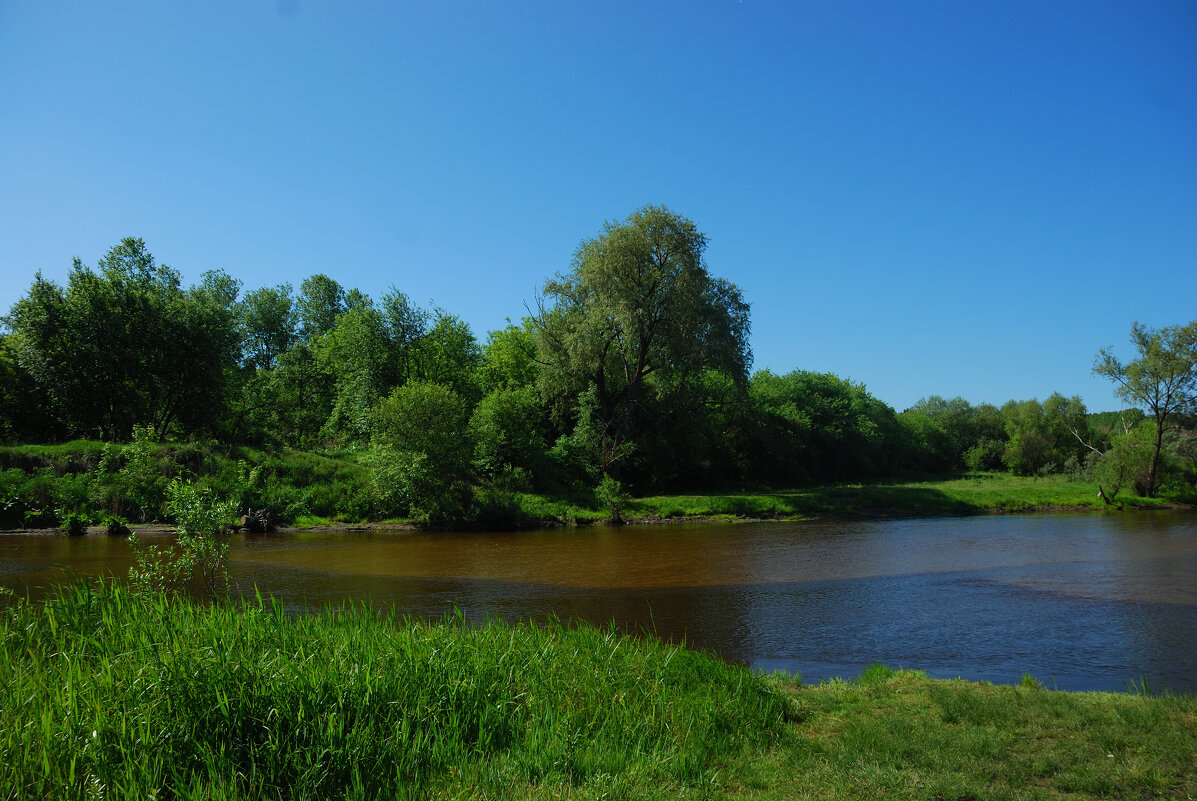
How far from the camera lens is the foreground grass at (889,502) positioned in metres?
36.8

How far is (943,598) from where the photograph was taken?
16.2 m

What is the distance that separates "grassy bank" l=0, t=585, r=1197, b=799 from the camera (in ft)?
14.5

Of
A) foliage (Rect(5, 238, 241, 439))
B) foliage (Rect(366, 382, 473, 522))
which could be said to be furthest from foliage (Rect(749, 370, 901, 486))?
foliage (Rect(5, 238, 241, 439))

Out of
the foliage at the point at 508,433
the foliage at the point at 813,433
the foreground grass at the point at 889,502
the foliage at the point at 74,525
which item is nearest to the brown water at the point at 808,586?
the foliage at the point at 74,525

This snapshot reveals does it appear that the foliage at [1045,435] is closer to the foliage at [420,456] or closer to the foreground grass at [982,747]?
the foliage at [420,456]

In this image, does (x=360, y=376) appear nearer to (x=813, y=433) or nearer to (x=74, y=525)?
Answer: (x=74, y=525)

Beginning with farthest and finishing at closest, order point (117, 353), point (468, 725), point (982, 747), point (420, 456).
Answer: point (117, 353) < point (420, 456) < point (982, 747) < point (468, 725)

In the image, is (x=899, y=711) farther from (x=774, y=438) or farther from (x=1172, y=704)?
(x=774, y=438)

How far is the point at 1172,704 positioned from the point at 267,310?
73166 mm

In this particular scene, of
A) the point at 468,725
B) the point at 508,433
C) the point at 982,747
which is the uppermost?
the point at 508,433

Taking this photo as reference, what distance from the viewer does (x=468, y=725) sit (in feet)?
18.0

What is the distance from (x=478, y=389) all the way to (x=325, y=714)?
141ft

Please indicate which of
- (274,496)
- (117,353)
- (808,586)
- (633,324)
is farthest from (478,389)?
(808,586)

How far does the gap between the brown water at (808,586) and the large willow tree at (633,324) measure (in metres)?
11.4
